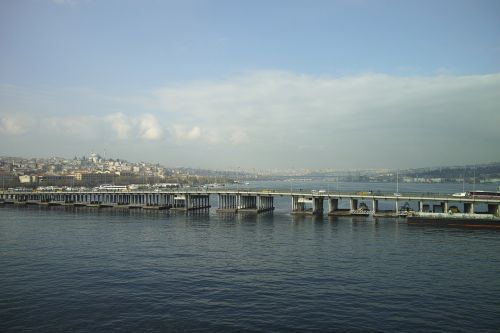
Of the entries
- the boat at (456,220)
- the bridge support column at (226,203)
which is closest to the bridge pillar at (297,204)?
the bridge support column at (226,203)

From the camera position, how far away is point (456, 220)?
2596 inches

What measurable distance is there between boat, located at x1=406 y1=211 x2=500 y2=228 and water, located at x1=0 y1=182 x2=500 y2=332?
202 inches

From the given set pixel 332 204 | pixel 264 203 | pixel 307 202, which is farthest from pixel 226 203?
pixel 332 204

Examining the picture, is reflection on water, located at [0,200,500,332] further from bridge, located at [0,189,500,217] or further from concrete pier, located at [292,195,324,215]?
concrete pier, located at [292,195,324,215]

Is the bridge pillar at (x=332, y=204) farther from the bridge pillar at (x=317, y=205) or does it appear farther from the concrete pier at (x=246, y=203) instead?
the concrete pier at (x=246, y=203)

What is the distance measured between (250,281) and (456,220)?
45671 millimetres

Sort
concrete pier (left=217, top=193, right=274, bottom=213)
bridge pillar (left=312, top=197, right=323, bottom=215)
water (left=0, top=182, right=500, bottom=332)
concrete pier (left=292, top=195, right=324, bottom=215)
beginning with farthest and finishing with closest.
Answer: concrete pier (left=217, top=193, right=274, bottom=213) < bridge pillar (left=312, top=197, right=323, bottom=215) < concrete pier (left=292, top=195, right=324, bottom=215) < water (left=0, top=182, right=500, bottom=332)

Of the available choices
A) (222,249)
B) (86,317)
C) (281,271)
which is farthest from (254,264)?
(86,317)

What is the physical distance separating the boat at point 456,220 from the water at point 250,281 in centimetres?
513

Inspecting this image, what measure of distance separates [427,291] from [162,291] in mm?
19456

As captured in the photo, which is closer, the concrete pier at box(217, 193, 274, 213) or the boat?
the boat

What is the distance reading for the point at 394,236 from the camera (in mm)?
56000

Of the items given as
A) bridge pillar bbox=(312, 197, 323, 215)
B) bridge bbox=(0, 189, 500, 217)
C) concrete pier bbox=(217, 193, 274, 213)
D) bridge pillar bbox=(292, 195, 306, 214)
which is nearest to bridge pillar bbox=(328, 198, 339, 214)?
bridge bbox=(0, 189, 500, 217)

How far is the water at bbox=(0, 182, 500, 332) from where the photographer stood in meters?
25.3
